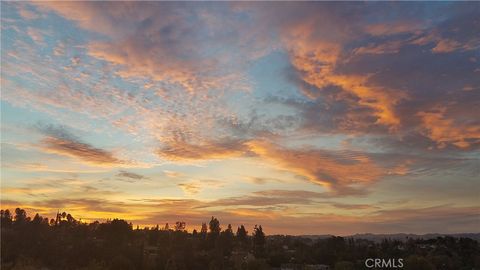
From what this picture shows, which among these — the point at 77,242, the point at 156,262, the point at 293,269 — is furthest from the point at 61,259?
the point at 293,269

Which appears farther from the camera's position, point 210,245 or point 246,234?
point 246,234

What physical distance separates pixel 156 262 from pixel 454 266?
145ft

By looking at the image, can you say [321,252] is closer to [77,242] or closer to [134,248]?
[134,248]

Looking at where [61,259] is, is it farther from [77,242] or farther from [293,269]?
[293,269]

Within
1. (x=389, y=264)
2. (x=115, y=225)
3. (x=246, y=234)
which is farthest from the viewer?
(x=246, y=234)

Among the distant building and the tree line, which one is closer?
the tree line

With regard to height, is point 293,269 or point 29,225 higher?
point 29,225

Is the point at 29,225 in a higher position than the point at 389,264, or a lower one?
higher

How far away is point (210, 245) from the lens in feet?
283

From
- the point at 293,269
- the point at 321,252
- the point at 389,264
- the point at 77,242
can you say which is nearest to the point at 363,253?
the point at 321,252

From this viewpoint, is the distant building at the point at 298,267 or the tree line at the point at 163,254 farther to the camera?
the distant building at the point at 298,267

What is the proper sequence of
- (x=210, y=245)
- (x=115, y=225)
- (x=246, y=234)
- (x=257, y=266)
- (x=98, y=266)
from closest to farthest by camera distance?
1. (x=98, y=266)
2. (x=257, y=266)
3. (x=115, y=225)
4. (x=210, y=245)
5. (x=246, y=234)

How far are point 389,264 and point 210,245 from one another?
37.9m

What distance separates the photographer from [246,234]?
10819 cm
